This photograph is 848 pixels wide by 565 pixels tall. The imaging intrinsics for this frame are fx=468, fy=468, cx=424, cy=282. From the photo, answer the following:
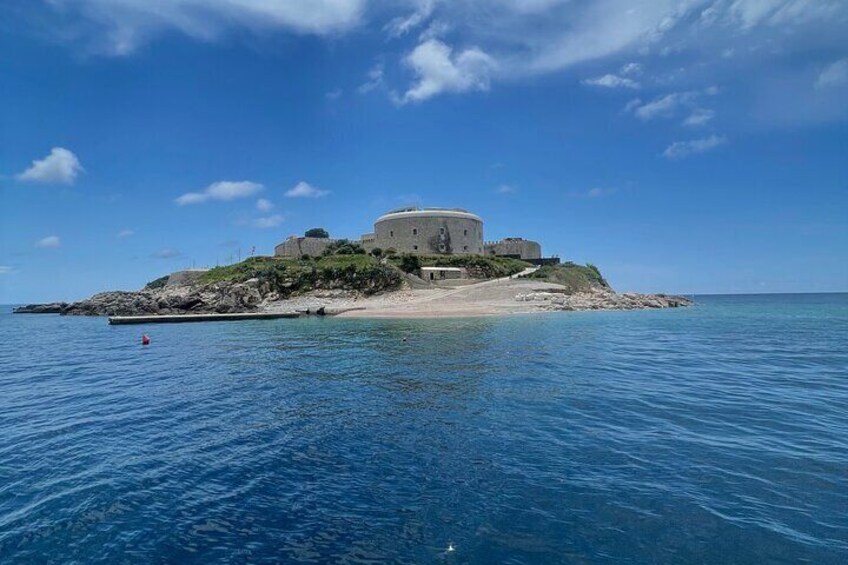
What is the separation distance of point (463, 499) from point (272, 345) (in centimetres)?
2230

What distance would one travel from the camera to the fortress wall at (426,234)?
87.9m

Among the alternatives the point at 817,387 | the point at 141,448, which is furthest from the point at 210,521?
the point at 817,387

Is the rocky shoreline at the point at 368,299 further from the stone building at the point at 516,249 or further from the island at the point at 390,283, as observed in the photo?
the stone building at the point at 516,249

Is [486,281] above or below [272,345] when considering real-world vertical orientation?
above

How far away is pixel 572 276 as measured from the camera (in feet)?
259

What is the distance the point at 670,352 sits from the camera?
80.2 feet

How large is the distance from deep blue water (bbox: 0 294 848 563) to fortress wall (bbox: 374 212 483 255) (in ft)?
226

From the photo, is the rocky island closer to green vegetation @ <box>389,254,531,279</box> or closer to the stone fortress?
green vegetation @ <box>389,254,531,279</box>

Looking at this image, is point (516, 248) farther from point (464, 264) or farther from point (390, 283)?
point (390, 283)

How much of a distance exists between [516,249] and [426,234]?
20.7 metres

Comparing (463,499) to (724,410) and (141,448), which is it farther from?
(724,410)

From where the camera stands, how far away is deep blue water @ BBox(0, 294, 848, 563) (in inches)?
245

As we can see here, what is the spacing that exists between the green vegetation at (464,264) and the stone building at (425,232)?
26.3 ft

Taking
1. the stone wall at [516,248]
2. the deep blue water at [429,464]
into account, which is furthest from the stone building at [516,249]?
the deep blue water at [429,464]
